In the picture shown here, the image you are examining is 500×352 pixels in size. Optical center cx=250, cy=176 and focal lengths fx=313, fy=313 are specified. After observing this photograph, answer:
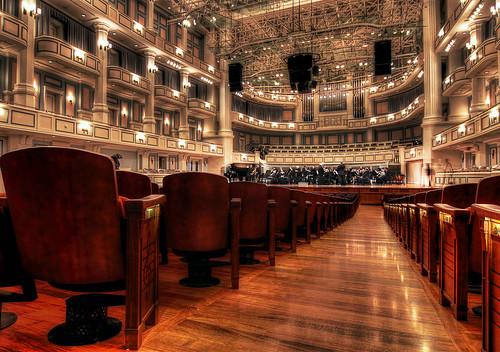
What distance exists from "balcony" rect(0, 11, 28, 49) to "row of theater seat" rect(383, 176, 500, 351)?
38.7 feet

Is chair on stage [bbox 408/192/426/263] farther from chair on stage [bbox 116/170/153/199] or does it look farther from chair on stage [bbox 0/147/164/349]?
chair on stage [bbox 0/147/164/349]

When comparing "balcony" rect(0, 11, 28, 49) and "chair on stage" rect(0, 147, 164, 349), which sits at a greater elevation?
"balcony" rect(0, 11, 28, 49)

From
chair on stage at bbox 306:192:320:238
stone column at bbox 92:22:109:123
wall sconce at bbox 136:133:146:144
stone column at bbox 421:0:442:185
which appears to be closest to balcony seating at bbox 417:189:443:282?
chair on stage at bbox 306:192:320:238

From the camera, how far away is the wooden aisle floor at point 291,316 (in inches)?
53.7

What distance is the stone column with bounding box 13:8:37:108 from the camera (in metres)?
9.97

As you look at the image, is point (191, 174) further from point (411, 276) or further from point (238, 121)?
point (238, 121)

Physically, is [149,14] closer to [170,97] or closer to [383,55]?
[170,97]

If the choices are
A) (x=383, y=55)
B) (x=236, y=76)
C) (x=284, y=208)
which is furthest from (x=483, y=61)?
(x=284, y=208)

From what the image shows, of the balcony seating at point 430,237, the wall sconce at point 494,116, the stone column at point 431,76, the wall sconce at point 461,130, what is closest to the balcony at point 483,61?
the wall sconce at point 461,130

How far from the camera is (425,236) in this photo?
7.87ft

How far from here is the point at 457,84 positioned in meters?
14.0

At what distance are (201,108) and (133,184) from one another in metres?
17.8

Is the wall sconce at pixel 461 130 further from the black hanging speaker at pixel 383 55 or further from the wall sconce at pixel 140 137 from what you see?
the wall sconce at pixel 140 137

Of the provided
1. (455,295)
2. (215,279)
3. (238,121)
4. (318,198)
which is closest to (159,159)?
(238,121)
